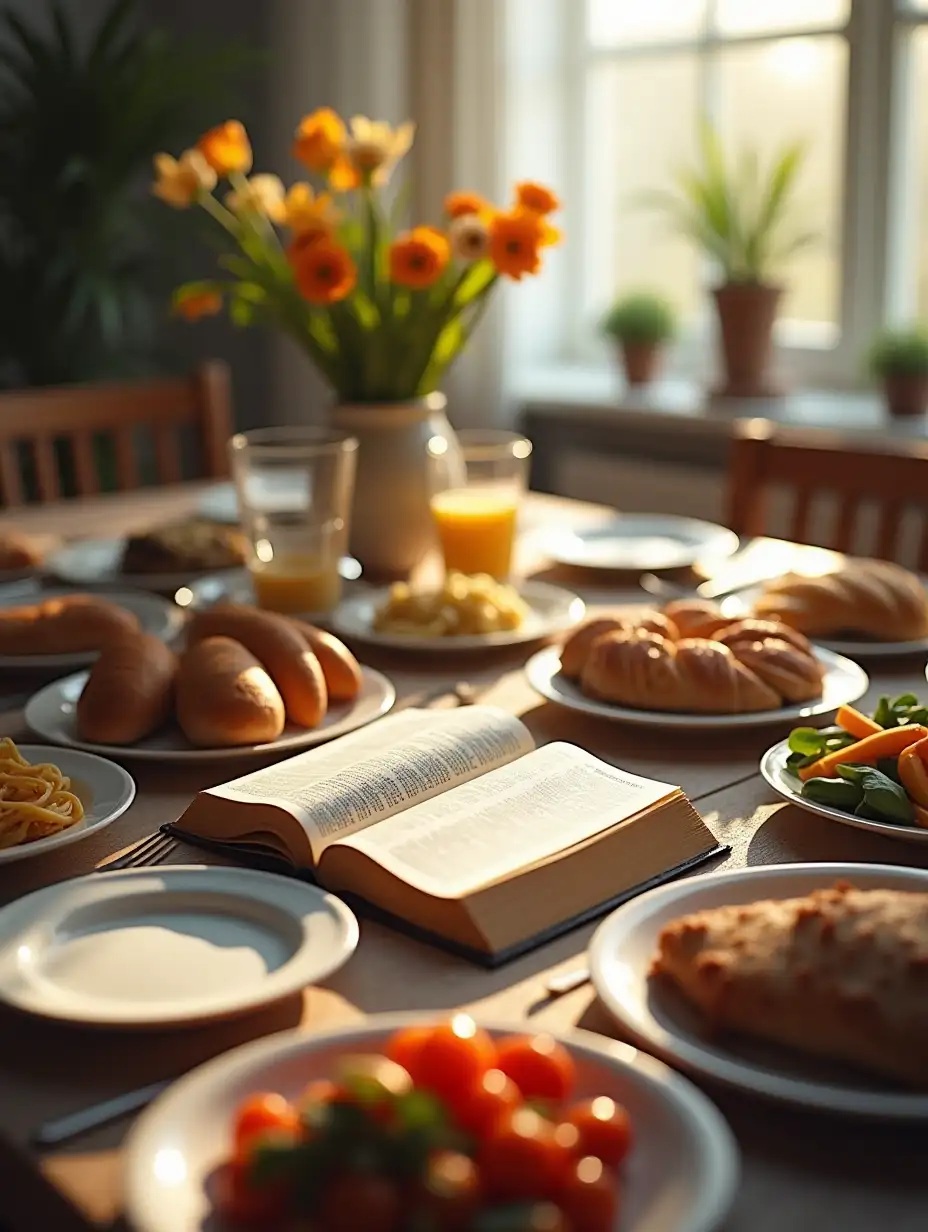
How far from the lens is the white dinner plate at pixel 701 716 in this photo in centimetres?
120

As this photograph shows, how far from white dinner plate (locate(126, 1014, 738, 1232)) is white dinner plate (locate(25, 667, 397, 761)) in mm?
501

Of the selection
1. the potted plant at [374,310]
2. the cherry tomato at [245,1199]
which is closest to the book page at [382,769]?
the cherry tomato at [245,1199]

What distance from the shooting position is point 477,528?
5.59 feet

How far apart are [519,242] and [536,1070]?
1247mm

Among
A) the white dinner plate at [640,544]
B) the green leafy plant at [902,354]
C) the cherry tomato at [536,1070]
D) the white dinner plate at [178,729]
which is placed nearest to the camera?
the cherry tomato at [536,1070]

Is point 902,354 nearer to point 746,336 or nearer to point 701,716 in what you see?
point 746,336

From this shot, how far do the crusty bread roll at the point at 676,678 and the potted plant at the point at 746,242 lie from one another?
1906 mm

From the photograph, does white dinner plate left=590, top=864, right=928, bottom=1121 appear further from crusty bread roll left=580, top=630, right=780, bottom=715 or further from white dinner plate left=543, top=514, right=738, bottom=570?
white dinner plate left=543, top=514, right=738, bottom=570

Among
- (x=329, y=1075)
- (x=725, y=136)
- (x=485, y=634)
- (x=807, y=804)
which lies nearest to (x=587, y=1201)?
(x=329, y=1075)

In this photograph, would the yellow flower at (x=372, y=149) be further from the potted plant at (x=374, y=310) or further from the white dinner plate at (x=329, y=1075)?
the white dinner plate at (x=329, y=1075)

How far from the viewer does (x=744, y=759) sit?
1.20m

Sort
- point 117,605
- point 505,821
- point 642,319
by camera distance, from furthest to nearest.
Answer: point 642,319
point 117,605
point 505,821

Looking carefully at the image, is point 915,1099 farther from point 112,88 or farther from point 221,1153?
point 112,88

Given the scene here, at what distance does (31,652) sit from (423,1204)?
3.35 feet
